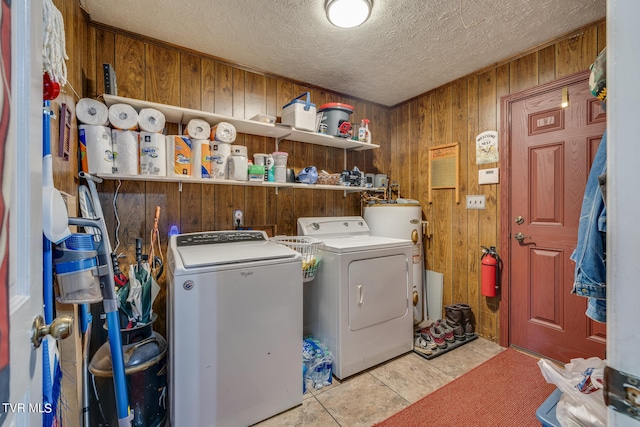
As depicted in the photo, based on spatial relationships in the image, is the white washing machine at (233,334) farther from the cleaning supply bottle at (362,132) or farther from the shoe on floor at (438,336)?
the cleaning supply bottle at (362,132)

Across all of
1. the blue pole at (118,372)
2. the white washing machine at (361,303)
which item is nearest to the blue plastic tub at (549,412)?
the white washing machine at (361,303)

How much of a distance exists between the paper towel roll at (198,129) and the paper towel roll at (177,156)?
8 cm

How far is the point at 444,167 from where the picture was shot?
9.40 ft

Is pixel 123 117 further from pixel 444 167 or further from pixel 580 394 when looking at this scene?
pixel 444 167

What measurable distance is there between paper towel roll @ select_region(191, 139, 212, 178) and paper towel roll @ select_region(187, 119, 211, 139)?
0.04 metres

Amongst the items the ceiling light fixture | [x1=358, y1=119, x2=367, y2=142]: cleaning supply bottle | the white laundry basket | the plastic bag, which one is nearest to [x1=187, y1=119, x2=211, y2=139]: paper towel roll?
the white laundry basket

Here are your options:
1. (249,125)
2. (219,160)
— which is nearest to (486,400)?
(219,160)

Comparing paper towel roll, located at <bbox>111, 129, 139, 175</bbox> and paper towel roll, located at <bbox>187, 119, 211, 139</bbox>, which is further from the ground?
paper towel roll, located at <bbox>187, 119, 211, 139</bbox>

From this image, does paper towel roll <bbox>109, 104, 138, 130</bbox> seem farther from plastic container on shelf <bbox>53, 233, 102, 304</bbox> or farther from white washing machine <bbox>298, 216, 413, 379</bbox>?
white washing machine <bbox>298, 216, 413, 379</bbox>

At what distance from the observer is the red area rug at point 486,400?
1.63m

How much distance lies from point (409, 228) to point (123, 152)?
2312mm

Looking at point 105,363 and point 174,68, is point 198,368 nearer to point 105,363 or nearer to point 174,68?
point 105,363

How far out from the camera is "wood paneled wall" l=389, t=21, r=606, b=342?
86.9 inches

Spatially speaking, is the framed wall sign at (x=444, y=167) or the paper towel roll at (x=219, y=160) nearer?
the paper towel roll at (x=219, y=160)
